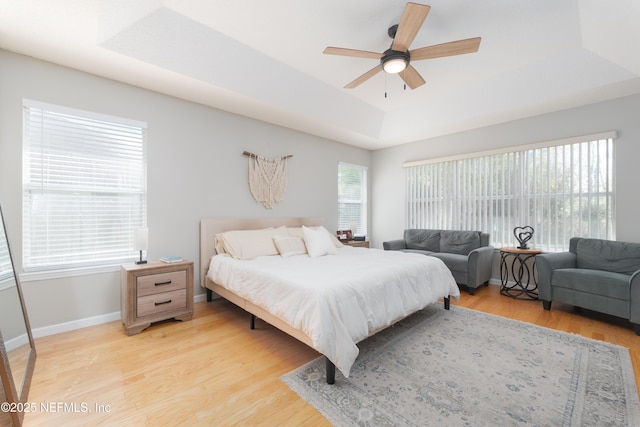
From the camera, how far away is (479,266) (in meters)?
3.95

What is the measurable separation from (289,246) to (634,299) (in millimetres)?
3541

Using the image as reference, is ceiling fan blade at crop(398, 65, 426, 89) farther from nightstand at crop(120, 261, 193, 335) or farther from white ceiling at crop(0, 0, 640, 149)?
nightstand at crop(120, 261, 193, 335)

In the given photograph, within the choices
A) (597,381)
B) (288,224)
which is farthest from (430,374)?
(288,224)

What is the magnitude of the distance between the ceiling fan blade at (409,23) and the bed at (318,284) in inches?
75.4

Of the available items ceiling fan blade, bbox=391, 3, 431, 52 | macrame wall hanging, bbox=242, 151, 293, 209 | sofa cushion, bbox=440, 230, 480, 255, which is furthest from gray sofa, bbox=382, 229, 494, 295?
ceiling fan blade, bbox=391, 3, 431, 52

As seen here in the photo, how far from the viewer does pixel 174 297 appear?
9.34ft

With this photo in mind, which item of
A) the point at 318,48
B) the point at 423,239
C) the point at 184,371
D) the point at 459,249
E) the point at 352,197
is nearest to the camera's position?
the point at 184,371

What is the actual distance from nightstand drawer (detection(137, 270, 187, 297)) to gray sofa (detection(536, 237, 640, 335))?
424 cm

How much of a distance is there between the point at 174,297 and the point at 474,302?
145 inches

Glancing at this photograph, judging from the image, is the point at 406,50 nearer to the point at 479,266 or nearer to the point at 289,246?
the point at 289,246

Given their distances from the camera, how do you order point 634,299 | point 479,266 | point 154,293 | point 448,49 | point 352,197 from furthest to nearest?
point 352,197 < point 479,266 < point 154,293 < point 634,299 < point 448,49

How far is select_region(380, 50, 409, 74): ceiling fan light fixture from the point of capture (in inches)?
91.0

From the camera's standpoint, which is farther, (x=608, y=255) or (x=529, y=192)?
(x=529, y=192)

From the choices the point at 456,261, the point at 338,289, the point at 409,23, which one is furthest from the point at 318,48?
the point at 456,261
